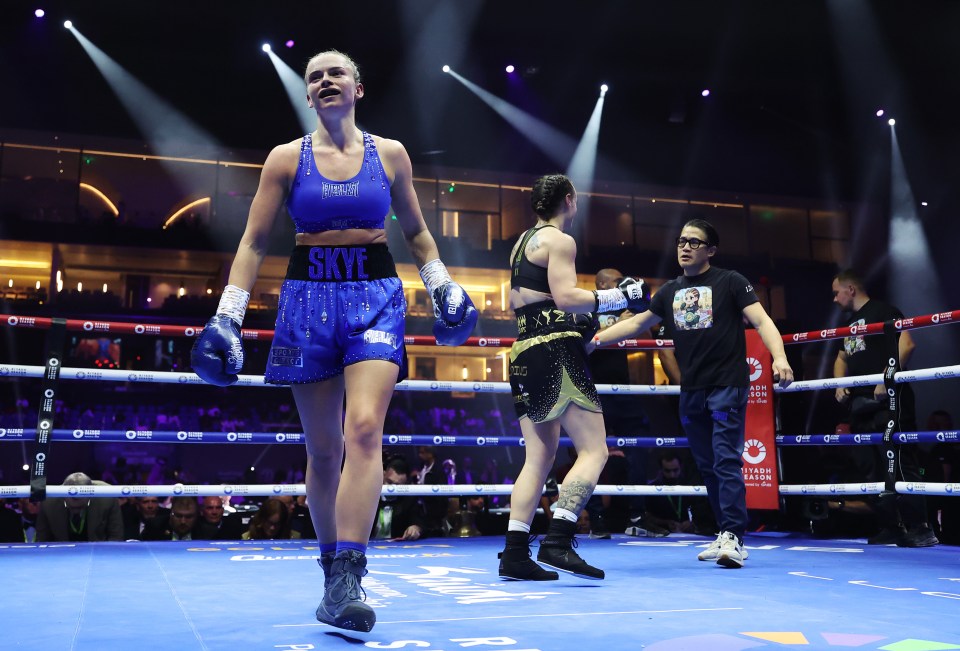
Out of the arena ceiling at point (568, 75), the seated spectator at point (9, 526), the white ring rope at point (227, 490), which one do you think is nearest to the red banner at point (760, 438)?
the white ring rope at point (227, 490)

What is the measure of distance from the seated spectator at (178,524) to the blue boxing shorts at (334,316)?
3.85m

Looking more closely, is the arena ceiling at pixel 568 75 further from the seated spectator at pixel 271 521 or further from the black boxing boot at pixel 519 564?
the black boxing boot at pixel 519 564

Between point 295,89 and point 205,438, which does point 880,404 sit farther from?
point 295,89

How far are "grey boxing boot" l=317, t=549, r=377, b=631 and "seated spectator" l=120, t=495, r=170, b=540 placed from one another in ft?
13.5

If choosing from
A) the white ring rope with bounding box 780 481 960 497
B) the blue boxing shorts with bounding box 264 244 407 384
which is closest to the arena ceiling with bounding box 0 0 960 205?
the white ring rope with bounding box 780 481 960 497

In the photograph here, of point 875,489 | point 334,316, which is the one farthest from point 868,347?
point 334,316

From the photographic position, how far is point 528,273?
2.88m

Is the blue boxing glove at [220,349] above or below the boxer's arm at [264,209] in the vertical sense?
below

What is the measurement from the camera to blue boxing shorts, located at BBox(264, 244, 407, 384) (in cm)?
192

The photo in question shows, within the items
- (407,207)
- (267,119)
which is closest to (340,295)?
(407,207)

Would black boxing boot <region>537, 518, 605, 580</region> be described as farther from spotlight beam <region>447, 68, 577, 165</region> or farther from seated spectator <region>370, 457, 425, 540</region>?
spotlight beam <region>447, 68, 577, 165</region>

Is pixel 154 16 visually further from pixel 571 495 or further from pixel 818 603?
pixel 818 603

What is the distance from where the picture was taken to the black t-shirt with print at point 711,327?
3.37m

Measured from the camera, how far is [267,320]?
16.8 m
